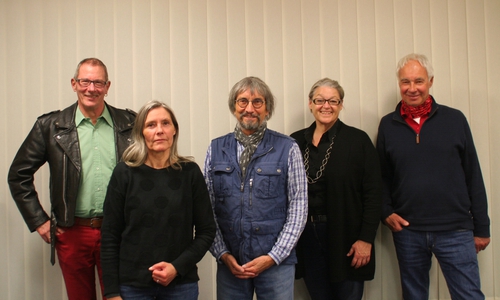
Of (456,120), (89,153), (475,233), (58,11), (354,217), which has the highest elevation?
(58,11)

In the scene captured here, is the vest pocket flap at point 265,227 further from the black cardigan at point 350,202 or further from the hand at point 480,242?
the hand at point 480,242

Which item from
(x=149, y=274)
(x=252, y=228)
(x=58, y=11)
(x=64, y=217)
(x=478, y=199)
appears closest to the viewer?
(x=149, y=274)

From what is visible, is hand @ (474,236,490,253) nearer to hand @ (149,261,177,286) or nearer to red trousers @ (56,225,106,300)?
hand @ (149,261,177,286)

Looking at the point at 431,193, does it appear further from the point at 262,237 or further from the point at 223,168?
the point at 223,168

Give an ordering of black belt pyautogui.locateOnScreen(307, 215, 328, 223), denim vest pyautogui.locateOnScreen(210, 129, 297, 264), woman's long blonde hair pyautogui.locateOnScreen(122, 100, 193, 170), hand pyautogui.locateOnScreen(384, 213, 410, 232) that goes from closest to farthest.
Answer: woman's long blonde hair pyautogui.locateOnScreen(122, 100, 193, 170) → denim vest pyautogui.locateOnScreen(210, 129, 297, 264) → black belt pyautogui.locateOnScreen(307, 215, 328, 223) → hand pyautogui.locateOnScreen(384, 213, 410, 232)

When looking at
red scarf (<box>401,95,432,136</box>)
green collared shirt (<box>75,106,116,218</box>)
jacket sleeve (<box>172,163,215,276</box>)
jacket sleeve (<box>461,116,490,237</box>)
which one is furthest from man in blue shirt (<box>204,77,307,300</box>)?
jacket sleeve (<box>461,116,490,237</box>)

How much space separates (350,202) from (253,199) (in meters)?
0.61

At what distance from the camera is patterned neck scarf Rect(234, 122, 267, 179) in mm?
1695

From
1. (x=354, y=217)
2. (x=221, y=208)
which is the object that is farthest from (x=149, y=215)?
(x=354, y=217)

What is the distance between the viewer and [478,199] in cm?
210

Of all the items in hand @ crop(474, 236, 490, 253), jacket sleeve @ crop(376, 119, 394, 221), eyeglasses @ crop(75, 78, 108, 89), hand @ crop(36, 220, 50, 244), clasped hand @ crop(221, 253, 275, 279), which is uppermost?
eyeglasses @ crop(75, 78, 108, 89)

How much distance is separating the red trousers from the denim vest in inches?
27.1

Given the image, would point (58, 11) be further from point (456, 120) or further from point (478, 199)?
point (478, 199)

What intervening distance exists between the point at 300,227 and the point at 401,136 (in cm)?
93
